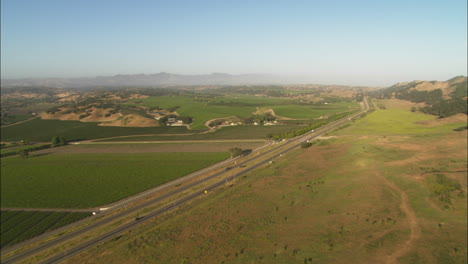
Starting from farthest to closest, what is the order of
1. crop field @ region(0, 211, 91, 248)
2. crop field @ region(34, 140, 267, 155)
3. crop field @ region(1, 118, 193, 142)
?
crop field @ region(1, 118, 193, 142) < crop field @ region(34, 140, 267, 155) < crop field @ region(0, 211, 91, 248)

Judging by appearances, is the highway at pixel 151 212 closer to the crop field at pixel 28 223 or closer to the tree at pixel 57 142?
the crop field at pixel 28 223

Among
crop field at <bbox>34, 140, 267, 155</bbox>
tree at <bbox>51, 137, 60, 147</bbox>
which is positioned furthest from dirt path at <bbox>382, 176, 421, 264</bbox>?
tree at <bbox>51, 137, 60, 147</bbox>

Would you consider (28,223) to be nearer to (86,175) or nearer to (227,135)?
(86,175)

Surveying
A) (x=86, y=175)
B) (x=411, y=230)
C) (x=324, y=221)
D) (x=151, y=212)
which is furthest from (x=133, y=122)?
(x=411, y=230)

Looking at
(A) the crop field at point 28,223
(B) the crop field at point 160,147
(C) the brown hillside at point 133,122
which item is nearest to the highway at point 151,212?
(A) the crop field at point 28,223

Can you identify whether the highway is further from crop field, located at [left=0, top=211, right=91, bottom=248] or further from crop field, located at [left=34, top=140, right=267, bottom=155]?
crop field, located at [left=34, top=140, right=267, bottom=155]

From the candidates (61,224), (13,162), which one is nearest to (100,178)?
(61,224)
